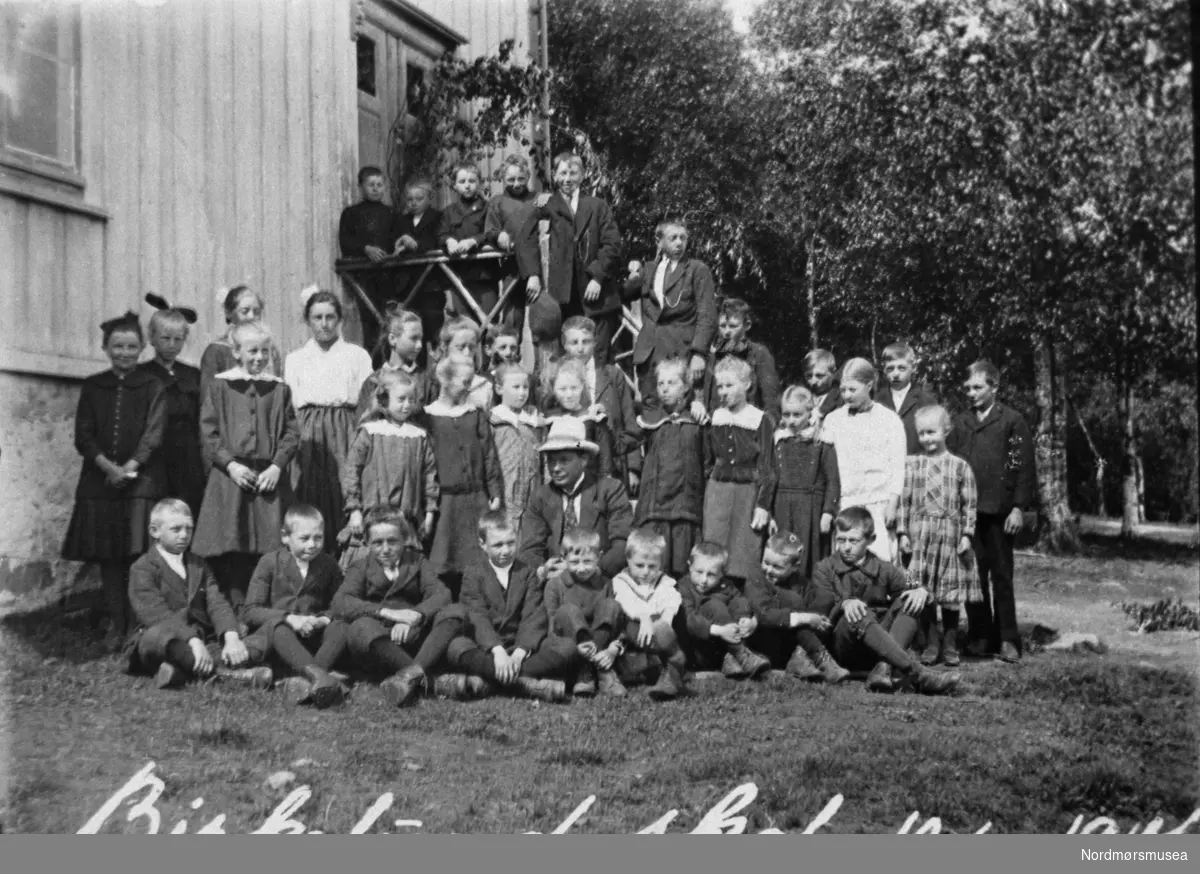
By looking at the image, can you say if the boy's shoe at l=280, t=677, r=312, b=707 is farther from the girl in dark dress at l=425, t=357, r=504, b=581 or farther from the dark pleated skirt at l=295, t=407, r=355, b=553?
the dark pleated skirt at l=295, t=407, r=355, b=553

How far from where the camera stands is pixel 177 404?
16.3 feet

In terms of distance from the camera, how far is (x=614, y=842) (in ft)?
11.5

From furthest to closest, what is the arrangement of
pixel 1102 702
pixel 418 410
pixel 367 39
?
pixel 367 39, pixel 418 410, pixel 1102 702

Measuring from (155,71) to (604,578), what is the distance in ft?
8.32

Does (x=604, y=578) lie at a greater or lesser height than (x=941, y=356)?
lesser

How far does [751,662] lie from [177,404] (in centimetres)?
235

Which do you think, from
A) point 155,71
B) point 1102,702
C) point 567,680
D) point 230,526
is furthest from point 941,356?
point 155,71

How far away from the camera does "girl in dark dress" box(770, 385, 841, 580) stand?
526cm

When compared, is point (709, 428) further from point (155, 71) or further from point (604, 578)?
point (155, 71)

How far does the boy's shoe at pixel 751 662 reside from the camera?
469 cm

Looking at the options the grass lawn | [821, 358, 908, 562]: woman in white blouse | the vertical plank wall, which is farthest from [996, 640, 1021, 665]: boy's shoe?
the vertical plank wall

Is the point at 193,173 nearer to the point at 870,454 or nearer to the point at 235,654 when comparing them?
the point at 235,654

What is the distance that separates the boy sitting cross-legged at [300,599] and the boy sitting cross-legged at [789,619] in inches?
60.2

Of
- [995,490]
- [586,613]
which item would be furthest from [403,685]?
[995,490]
